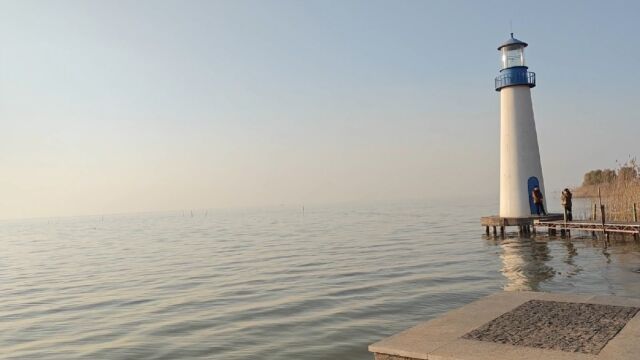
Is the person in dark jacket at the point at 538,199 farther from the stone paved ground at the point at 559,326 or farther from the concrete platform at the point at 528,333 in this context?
the stone paved ground at the point at 559,326

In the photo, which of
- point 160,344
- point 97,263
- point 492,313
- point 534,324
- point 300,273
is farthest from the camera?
point 97,263

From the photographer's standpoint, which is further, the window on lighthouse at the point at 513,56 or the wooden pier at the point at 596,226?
the window on lighthouse at the point at 513,56

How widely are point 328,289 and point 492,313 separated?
389 inches

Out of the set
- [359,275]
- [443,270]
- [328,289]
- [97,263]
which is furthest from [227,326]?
[97,263]

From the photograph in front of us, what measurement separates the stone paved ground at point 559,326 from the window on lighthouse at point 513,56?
82.4ft

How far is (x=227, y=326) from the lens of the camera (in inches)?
545

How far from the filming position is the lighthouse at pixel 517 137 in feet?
101

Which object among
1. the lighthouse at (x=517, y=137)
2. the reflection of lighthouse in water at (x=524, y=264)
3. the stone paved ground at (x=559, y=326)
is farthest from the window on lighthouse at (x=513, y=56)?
the stone paved ground at (x=559, y=326)

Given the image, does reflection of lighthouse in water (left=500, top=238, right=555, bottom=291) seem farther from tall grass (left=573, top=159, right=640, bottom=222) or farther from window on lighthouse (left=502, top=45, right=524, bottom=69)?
window on lighthouse (left=502, top=45, right=524, bottom=69)

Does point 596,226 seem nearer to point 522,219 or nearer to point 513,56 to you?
point 522,219

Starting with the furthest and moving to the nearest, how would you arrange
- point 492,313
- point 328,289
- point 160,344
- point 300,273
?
point 300,273, point 328,289, point 160,344, point 492,313

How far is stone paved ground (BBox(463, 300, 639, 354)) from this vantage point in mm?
7273

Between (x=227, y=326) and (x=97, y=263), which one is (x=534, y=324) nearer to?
(x=227, y=326)

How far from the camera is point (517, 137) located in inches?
1216
